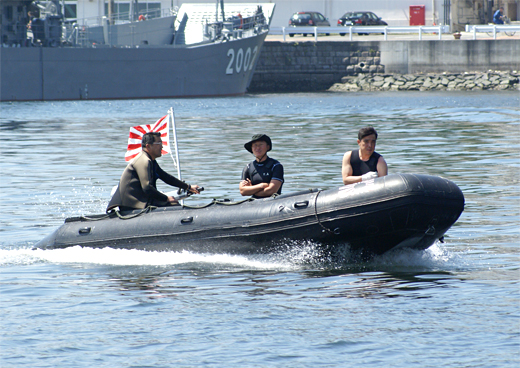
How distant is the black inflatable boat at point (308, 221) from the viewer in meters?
7.98

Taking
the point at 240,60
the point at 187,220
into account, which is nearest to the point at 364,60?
the point at 240,60

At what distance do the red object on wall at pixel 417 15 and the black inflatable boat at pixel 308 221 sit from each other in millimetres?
49879

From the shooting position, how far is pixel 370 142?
332 inches

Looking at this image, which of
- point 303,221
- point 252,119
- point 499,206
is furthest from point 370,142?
point 252,119

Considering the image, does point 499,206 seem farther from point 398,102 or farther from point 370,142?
point 398,102

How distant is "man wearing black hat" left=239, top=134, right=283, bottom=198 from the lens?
29.4ft

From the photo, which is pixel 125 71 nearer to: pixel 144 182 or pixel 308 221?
pixel 144 182

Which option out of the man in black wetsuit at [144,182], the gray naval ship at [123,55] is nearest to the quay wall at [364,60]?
the gray naval ship at [123,55]

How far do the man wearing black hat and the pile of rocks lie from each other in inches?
1472

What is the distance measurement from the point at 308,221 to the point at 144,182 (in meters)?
2.11

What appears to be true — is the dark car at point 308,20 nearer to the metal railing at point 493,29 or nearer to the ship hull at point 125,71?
the ship hull at point 125,71

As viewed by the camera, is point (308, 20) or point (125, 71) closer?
point (125, 71)

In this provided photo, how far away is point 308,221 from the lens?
27.2 ft

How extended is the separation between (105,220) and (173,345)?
3.61 meters
